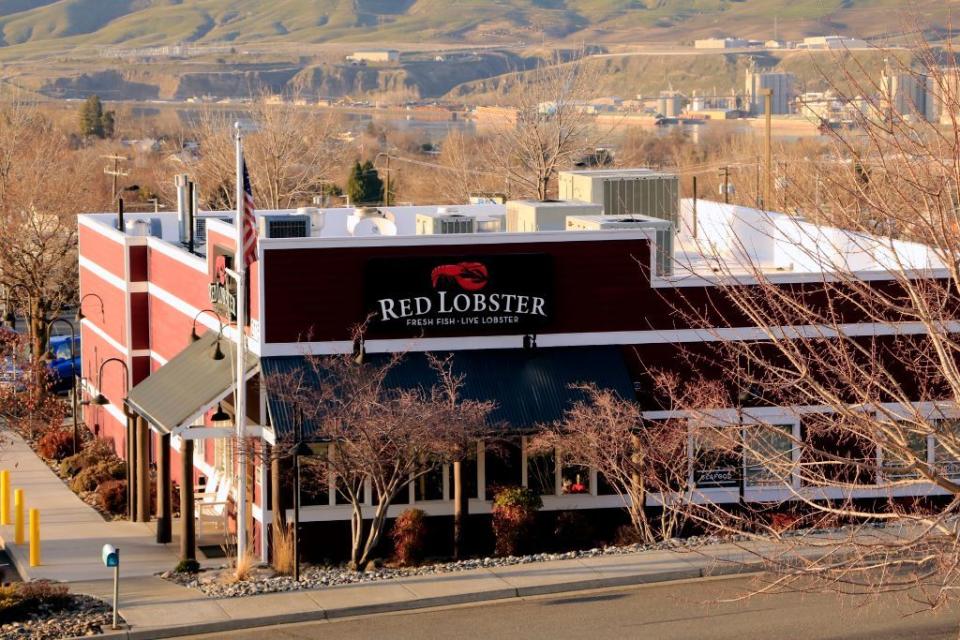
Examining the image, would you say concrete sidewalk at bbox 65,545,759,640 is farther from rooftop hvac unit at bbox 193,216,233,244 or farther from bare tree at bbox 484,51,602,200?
bare tree at bbox 484,51,602,200

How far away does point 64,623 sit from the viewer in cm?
2191

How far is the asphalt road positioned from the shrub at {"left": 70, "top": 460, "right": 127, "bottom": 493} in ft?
39.0

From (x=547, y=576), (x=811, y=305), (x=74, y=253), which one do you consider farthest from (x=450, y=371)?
(x=74, y=253)

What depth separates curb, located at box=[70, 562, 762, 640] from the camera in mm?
21797

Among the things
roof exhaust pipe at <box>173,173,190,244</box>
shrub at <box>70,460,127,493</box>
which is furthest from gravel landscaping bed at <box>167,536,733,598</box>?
roof exhaust pipe at <box>173,173,190,244</box>

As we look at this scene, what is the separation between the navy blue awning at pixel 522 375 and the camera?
27078mm

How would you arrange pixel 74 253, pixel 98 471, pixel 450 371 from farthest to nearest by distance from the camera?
pixel 74 253
pixel 98 471
pixel 450 371

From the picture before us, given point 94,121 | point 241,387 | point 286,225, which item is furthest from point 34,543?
point 94,121

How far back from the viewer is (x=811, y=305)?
90.2 feet

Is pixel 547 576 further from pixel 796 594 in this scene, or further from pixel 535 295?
pixel 535 295

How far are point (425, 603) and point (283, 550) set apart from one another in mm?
3738

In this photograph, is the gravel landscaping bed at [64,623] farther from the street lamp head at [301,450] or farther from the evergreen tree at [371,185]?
the evergreen tree at [371,185]

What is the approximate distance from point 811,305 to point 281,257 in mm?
9115

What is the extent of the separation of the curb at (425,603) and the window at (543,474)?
158 inches
